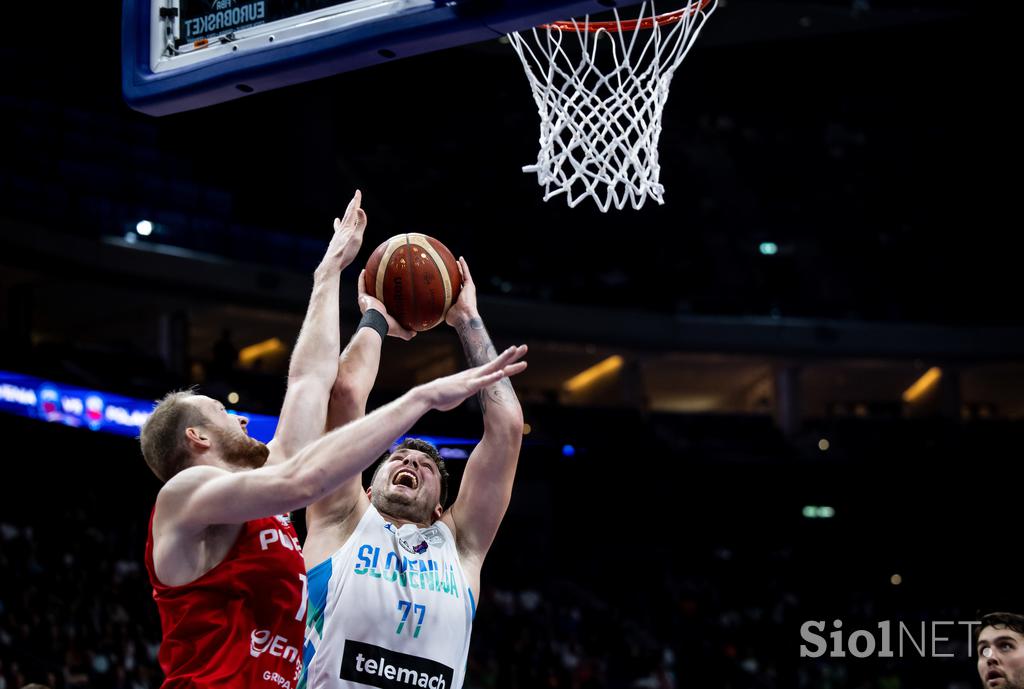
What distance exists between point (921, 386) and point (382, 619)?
22.2m

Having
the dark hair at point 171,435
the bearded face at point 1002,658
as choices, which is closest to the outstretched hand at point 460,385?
the dark hair at point 171,435

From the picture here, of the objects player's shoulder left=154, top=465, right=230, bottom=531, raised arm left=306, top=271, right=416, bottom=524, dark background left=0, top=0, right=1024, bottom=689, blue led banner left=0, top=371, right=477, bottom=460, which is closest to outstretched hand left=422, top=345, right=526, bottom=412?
player's shoulder left=154, top=465, right=230, bottom=531

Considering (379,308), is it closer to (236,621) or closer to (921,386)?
(236,621)

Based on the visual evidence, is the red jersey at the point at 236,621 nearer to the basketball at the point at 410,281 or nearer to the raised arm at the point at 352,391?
the raised arm at the point at 352,391

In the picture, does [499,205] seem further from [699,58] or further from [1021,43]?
[1021,43]

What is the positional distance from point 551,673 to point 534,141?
935 centimetres

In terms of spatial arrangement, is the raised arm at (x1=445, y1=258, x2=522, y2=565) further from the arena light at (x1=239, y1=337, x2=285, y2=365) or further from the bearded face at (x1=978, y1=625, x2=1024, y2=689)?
the arena light at (x1=239, y1=337, x2=285, y2=365)

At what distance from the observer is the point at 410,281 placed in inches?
143

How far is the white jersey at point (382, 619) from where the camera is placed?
3.23 meters

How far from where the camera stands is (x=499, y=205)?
19.5 m

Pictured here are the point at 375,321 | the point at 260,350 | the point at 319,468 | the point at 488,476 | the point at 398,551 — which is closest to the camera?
the point at 319,468

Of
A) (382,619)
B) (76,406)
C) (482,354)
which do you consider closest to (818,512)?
(76,406)

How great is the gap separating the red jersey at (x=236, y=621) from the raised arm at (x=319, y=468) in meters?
0.20

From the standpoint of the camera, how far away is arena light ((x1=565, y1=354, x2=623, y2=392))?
22.7 m
